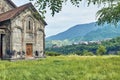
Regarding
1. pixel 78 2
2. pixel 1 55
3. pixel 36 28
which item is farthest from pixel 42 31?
pixel 78 2

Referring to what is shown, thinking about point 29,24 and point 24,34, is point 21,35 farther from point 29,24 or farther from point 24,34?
point 29,24

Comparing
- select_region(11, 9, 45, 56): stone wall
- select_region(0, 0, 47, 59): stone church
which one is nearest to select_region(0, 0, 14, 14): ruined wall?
select_region(0, 0, 47, 59): stone church

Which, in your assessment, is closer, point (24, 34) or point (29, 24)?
point (24, 34)

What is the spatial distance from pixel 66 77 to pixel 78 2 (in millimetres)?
4670

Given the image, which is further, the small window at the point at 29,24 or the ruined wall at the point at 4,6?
the ruined wall at the point at 4,6

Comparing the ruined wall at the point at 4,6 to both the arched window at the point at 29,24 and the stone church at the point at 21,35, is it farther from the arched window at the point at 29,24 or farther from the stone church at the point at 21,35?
the arched window at the point at 29,24

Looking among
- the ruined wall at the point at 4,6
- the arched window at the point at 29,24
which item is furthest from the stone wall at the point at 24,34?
the ruined wall at the point at 4,6

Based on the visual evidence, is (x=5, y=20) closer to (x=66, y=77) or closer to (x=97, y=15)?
(x=97, y=15)

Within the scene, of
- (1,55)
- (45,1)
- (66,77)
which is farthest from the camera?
(1,55)

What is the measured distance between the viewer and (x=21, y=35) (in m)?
43.1

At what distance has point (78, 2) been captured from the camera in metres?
13.2

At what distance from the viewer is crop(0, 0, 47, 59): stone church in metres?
41.7

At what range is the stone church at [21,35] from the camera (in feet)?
137

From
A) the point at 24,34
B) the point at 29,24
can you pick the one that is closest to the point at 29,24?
the point at 29,24
